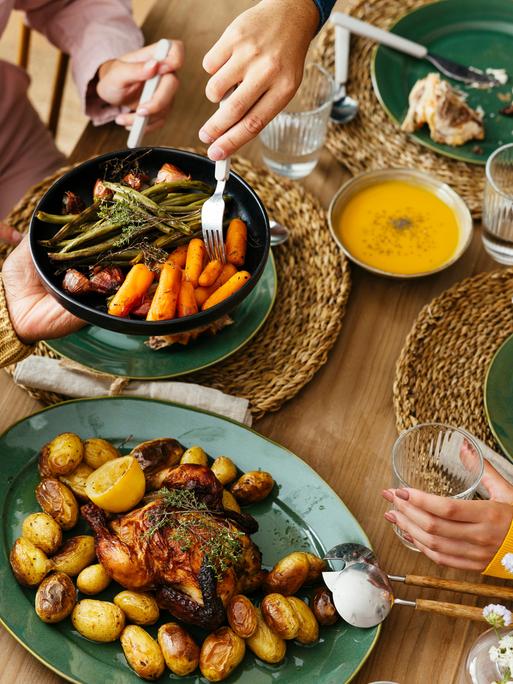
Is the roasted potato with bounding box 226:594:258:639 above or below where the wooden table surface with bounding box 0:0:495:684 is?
above

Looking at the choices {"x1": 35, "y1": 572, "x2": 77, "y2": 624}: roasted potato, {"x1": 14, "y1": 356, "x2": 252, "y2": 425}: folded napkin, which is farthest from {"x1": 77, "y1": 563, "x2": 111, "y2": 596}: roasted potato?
{"x1": 14, "y1": 356, "x2": 252, "y2": 425}: folded napkin

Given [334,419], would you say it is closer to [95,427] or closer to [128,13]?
[95,427]

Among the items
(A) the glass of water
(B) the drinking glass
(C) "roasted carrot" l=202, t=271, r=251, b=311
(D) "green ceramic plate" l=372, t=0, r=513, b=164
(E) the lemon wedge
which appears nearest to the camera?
(E) the lemon wedge

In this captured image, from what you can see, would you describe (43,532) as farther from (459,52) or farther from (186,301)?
(459,52)

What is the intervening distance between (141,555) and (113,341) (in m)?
0.51

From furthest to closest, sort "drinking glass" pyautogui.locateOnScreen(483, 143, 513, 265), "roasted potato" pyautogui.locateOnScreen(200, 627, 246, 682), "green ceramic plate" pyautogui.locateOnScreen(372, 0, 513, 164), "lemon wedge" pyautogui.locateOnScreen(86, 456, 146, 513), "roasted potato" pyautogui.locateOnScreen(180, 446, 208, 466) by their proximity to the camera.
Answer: "green ceramic plate" pyautogui.locateOnScreen(372, 0, 513, 164) < "drinking glass" pyautogui.locateOnScreen(483, 143, 513, 265) < "roasted potato" pyautogui.locateOnScreen(180, 446, 208, 466) < "lemon wedge" pyautogui.locateOnScreen(86, 456, 146, 513) < "roasted potato" pyautogui.locateOnScreen(200, 627, 246, 682)

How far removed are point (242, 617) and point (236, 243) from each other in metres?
0.70

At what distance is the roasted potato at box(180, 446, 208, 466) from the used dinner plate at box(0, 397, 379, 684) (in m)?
0.05

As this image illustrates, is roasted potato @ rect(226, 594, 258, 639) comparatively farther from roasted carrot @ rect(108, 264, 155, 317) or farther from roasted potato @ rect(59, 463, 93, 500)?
roasted carrot @ rect(108, 264, 155, 317)

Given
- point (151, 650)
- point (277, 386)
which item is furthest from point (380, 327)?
point (151, 650)

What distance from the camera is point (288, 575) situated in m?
1.29

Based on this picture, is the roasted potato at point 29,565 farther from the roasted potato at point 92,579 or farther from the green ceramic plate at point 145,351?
the green ceramic plate at point 145,351

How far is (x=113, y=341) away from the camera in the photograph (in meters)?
1.64

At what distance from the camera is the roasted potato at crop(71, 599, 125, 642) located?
1248 millimetres
